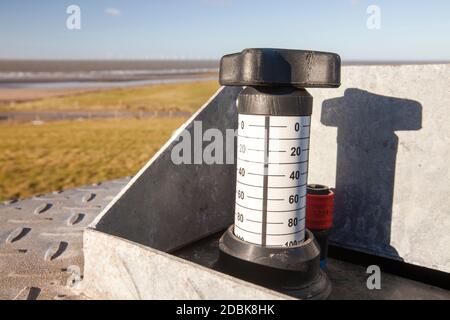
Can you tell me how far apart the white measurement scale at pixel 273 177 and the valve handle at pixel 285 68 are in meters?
0.14

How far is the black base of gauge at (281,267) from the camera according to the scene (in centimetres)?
162

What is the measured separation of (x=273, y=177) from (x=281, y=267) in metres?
0.34

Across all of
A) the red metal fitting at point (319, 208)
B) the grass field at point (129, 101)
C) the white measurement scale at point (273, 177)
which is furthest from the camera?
the grass field at point (129, 101)

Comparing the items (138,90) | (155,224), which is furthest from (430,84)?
(138,90)

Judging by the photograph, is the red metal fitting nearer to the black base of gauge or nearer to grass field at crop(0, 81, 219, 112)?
the black base of gauge

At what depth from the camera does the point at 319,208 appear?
191 cm

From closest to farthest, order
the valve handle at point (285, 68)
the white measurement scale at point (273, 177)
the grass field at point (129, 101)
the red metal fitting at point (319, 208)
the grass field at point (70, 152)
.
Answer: the valve handle at point (285, 68), the white measurement scale at point (273, 177), the red metal fitting at point (319, 208), the grass field at point (70, 152), the grass field at point (129, 101)

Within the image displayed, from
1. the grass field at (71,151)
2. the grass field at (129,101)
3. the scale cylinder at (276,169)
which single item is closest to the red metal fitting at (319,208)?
the scale cylinder at (276,169)

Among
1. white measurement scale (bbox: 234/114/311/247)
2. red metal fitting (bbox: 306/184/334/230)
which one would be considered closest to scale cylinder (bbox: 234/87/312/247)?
white measurement scale (bbox: 234/114/311/247)

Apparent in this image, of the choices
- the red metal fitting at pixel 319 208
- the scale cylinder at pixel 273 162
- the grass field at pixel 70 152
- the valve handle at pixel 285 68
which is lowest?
the grass field at pixel 70 152

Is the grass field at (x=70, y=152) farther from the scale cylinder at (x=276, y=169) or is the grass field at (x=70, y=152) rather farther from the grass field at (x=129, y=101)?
the scale cylinder at (x=276, y=169)

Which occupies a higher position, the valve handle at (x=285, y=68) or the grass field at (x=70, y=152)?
the valve handle at (x=285, y=68)

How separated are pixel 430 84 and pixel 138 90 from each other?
23.1 m

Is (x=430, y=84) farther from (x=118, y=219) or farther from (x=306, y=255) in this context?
(x=118, y=219)
